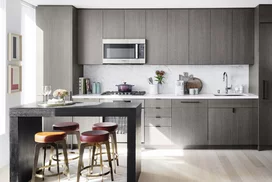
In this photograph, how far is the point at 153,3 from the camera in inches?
211

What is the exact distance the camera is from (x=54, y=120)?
5605 millimetres

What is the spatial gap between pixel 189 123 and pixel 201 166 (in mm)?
1102

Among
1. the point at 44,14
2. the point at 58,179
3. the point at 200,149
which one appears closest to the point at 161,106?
the point at 200,149

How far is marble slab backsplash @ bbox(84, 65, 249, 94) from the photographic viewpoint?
610 cm

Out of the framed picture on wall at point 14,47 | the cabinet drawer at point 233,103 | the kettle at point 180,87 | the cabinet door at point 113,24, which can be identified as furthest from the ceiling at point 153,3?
the cabinet drawer at point 233,103

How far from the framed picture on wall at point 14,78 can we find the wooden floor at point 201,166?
1.43 m

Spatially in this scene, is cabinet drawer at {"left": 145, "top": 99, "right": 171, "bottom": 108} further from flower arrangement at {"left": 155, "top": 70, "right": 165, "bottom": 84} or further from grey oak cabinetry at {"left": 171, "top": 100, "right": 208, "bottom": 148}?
flower arrangement at {"left": 155, "top": 70, "right": 165, "bottom": 84}

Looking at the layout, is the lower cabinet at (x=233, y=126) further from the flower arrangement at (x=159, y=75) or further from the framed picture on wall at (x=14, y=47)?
the framed picture on wall at (x=14, y=47)

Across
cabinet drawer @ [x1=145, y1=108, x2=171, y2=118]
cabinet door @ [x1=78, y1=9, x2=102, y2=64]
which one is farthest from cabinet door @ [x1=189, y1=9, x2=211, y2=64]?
cabinet door @ [x1=78, y1=9, x2=102, y2=64]

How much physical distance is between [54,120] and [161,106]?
187 cm

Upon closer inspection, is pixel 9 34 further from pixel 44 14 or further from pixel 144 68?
pixel 144 68

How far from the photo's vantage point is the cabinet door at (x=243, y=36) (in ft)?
18.6

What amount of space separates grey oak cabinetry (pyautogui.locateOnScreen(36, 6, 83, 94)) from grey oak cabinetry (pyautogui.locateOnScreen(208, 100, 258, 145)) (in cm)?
251

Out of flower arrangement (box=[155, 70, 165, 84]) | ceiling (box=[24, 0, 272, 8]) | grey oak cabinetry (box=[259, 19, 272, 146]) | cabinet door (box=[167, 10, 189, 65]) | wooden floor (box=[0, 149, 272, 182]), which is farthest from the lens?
flower arrangement (box=[155, 70, 165, 84])
